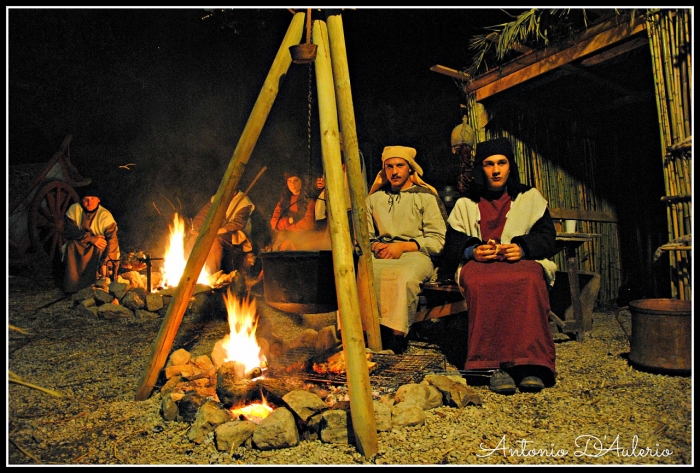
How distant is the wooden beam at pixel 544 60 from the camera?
13.5 feet

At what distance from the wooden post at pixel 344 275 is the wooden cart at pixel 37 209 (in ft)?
23.4

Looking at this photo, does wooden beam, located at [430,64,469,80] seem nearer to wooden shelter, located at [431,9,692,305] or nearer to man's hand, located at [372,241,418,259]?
wooden shelter, located at [431,9,692,305]

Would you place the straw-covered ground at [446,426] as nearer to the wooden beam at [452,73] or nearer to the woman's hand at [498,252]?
the woman's hand at [498,252]

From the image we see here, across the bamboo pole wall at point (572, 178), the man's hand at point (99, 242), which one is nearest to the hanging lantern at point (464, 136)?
the bamboo pole wall at point (572, 178)

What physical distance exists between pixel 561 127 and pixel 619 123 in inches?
49.3

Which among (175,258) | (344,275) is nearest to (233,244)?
(175,258)

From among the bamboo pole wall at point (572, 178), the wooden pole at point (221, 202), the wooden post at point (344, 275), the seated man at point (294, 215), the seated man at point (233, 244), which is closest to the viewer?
the wooden post at point (344, 275)

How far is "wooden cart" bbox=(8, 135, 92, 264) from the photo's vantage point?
7.50 metres

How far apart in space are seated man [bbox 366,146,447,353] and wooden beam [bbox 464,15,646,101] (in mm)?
1829

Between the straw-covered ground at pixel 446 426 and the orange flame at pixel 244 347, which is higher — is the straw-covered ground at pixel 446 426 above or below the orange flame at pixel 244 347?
below

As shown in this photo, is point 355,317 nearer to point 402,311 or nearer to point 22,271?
point 402,311

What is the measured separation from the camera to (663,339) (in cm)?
321

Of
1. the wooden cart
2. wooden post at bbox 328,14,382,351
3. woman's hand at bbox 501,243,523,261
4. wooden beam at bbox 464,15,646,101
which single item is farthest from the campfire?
woman's hand at bbox 501,243,523,261

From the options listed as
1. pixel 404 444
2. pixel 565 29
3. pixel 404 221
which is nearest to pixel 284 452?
pixel 404 444
